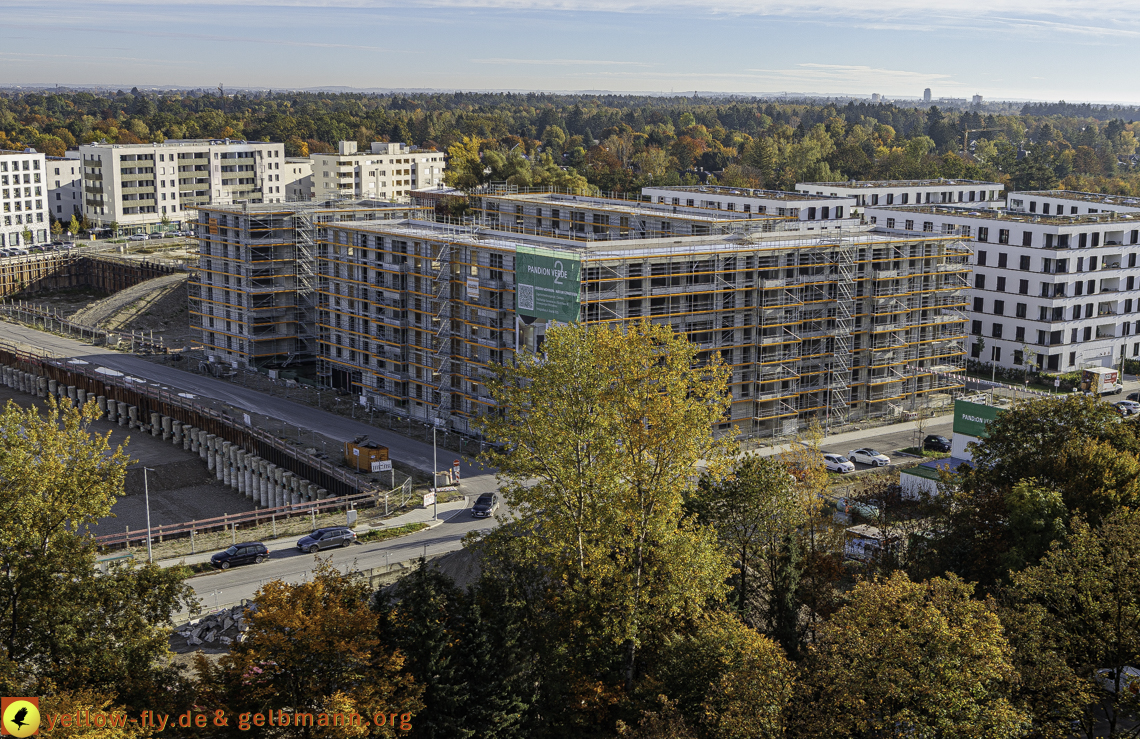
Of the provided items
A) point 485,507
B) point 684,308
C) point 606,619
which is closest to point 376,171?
point 684,308

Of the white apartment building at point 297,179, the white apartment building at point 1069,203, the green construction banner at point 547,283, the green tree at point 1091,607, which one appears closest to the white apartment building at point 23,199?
the white apartment building at point 297,179

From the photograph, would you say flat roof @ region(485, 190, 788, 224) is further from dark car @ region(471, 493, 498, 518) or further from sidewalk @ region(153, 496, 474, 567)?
sidewalk @ region(153, 496, 474, 567)

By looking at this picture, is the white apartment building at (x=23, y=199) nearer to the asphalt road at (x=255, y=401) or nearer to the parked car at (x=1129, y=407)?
the asphalt road at (x=255, y=401)

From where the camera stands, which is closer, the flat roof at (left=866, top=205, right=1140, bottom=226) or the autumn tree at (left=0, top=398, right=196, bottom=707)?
the autumn tree at (left=0, top=398, right=196, bottom=707)

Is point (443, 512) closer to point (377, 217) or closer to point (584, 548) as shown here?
point (584, 548)

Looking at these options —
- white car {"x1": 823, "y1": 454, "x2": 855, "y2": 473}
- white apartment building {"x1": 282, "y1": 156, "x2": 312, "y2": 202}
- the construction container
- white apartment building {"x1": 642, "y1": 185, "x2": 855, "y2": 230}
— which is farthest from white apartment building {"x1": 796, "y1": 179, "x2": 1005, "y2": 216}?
white apartment building {"x1": 282, "y1": 156, "x2": 312, "y2": 202}

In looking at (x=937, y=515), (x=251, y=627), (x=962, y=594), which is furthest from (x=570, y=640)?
(x=937, y=515)

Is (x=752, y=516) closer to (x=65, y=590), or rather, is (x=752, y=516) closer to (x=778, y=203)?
(x=65, y=590)
